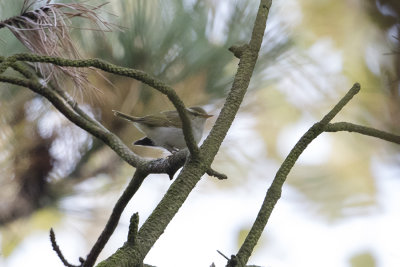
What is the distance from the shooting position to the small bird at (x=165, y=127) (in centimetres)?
133

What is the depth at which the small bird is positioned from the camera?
1.33 metres

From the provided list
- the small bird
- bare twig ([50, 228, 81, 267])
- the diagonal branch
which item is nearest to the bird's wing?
the small bird

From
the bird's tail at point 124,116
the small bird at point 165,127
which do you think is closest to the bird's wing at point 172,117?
the small bird at point 165,127

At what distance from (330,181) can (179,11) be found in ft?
1.82

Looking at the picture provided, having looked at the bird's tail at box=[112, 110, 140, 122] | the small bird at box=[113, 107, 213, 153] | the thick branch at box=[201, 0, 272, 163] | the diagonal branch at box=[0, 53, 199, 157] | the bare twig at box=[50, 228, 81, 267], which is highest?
the small bird at box=[113, 107, 213, 153]

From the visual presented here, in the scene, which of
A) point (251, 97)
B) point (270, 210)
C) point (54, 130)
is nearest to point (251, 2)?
point (251, 97)

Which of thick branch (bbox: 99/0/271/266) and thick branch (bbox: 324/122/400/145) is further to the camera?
thick branch (bbox: 324/122/400/145)

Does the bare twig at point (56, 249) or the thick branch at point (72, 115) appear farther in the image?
the bare twig at point (56, 249)

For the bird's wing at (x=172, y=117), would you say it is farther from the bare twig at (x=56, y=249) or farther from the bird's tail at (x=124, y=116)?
the bare twig at (x=56, y=249)

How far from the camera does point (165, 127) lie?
5.41ft

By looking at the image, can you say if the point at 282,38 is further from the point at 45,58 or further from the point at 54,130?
the point at 45,58

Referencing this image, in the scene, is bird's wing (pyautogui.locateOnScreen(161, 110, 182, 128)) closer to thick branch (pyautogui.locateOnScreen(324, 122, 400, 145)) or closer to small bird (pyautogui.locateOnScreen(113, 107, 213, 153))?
small bird (pyautogui.locateOnScreen(113, 107, 213, 153))

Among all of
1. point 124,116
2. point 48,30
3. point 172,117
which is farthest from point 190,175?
point 172,117

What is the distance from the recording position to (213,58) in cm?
132
